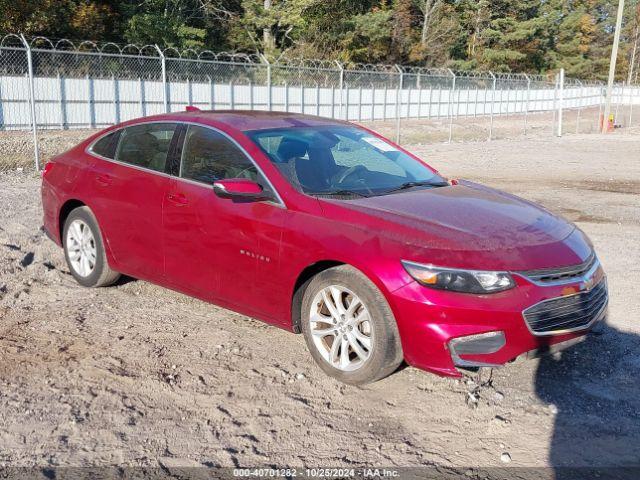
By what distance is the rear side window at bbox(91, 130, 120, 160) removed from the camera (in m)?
5.71

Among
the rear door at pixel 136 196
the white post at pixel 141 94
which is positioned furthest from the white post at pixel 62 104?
the rear door at pixel 136 196

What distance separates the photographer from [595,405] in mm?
3939

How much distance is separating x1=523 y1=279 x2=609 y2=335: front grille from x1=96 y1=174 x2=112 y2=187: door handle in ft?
11.2

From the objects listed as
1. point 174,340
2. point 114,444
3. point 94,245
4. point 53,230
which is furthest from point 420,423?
point 53,230

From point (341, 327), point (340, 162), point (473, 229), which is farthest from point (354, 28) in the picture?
point (341, 327)

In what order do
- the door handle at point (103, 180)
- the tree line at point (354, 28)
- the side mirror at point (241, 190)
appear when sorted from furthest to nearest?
the tree line at point (354, 28) → the door handle at point (103, 180) → the side mirror at point (241, 190)

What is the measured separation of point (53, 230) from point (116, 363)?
2.24 meters

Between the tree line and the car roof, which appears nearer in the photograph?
the car roof

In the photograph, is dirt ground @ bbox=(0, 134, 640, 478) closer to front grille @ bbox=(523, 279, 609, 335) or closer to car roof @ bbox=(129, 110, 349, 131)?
front grille @ bbox=(523, 279, 609, 335)

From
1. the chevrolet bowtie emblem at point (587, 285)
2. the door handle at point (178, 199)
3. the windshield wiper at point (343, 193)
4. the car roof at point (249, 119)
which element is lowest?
the chevrolet bowtie emblem at point (587, 285)

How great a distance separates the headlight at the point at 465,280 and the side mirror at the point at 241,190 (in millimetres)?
1225

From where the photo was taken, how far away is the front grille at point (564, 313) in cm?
376

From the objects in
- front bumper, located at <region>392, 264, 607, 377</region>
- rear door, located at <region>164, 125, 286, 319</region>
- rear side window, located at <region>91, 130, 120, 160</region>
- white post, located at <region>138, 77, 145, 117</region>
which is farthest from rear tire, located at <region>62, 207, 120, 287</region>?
white post, located at <region>138, 77, 145, 117</region>

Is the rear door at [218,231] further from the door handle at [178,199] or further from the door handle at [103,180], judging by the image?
the door handle at [103,180]
